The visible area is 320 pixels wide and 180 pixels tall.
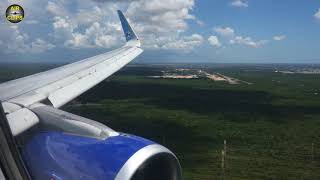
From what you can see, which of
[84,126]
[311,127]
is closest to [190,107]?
[311,127]

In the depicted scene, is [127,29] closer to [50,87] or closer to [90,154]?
[50,87]

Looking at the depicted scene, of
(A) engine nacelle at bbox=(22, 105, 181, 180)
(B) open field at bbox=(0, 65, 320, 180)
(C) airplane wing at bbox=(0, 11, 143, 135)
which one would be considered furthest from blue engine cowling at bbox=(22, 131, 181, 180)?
(B) open field at bbox=(0, 65, 320, 180)

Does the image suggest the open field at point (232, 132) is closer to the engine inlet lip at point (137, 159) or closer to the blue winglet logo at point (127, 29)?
the engine inlet lip at point (137, 159)

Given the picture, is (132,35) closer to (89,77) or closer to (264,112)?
(89,77)

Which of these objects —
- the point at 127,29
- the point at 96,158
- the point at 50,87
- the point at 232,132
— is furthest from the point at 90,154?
the point at 232,132

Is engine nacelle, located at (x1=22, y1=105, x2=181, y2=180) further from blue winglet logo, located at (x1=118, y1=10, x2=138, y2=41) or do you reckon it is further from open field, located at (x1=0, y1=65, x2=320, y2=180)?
blue winglet logo, located at (x1=118, y1=10, x2=138, y2=41)

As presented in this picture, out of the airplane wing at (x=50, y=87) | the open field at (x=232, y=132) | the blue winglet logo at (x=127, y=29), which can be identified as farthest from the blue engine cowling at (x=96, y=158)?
the blue winglet logo at (x=127, y=29)

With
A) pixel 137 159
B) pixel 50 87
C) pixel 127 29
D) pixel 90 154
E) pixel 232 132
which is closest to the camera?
pixel 137 159
